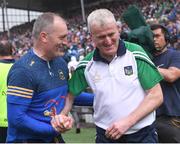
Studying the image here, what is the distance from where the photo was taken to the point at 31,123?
295 cm

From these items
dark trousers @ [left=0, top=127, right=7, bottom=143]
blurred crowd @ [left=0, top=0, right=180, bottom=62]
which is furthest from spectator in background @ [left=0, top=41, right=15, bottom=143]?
blurred crowd @ [left=0, top=0, right=180, bottom=62]

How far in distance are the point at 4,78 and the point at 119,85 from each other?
254 cm

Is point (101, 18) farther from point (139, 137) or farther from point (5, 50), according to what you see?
point (5, 50)

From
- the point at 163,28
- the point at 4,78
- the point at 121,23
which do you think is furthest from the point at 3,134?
the point at 121,23

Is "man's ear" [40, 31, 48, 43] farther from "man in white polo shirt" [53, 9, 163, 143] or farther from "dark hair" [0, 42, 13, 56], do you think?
"dark hair" [0, 42, 13, 56]

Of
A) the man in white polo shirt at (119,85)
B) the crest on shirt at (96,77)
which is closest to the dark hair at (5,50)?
the man in white polo shirt at (119,85)

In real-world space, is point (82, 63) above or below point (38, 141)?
above

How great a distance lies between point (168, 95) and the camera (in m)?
4.04

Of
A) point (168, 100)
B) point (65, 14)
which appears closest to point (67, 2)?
point (65, 14)

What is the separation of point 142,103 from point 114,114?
0.22 meters

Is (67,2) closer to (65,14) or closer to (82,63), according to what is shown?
(65,14)

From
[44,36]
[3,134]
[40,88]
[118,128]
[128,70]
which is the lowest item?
[3,134]

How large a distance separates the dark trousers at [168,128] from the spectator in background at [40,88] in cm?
120

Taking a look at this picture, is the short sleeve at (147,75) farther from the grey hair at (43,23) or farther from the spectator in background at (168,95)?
the spectator in background at (168,95)
